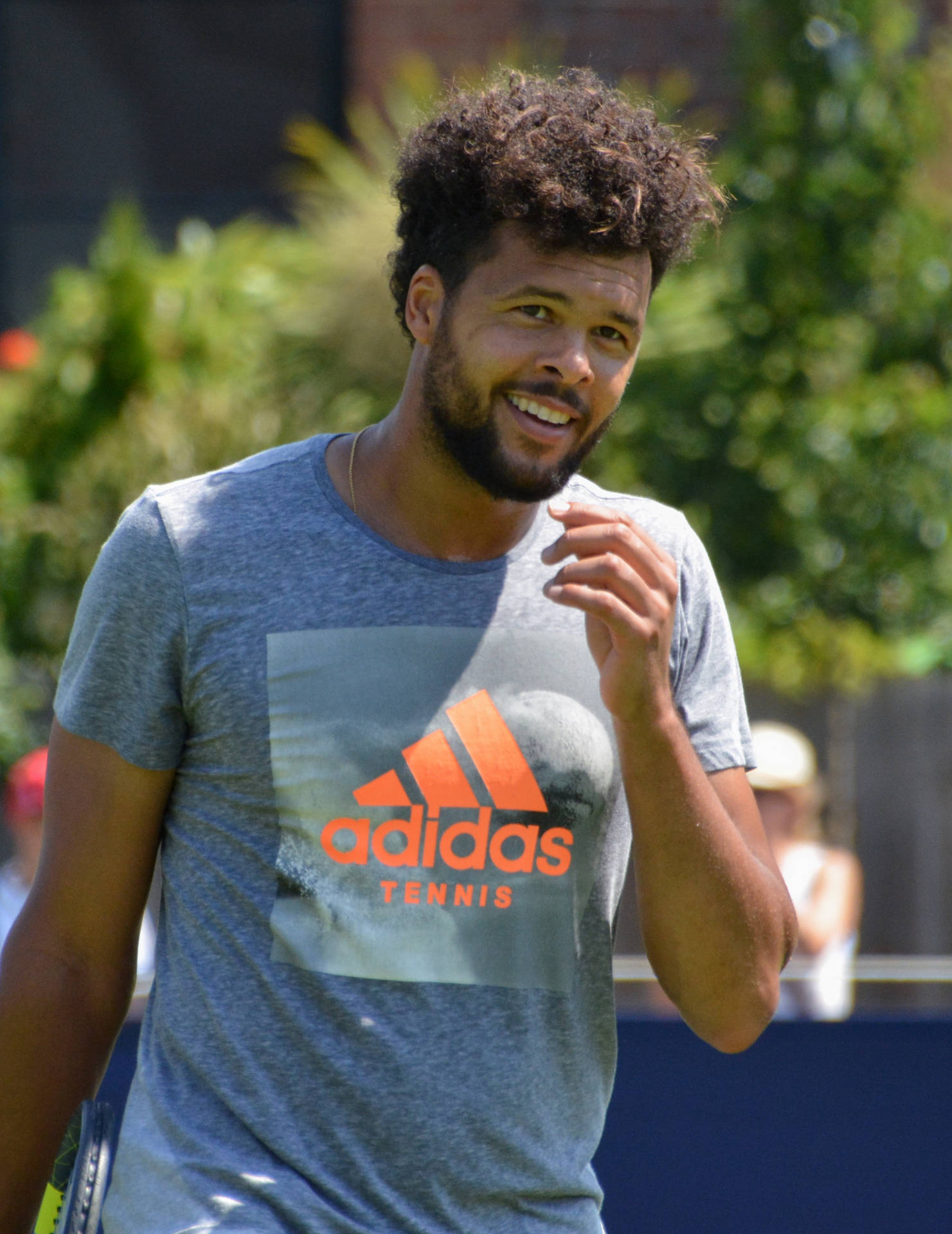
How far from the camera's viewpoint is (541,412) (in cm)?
195

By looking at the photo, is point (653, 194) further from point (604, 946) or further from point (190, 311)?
point (190, 311)

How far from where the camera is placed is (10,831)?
716 cm

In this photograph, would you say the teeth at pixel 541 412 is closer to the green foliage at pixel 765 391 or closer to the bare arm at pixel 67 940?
the bare arm at pixel 67 940

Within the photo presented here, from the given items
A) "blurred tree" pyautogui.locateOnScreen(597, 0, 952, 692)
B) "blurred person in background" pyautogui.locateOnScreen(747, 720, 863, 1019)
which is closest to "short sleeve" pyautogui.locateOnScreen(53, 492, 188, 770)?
"blurred person in background" pyautogui.locateOnScreen(747, 720, 863, 1019)

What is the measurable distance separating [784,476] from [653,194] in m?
5.22

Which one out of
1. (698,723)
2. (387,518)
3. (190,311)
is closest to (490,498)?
(387,518)

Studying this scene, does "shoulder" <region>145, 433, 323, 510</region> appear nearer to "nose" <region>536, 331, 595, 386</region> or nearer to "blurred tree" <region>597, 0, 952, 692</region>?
"nose" <region>536, 331, 595, 386</region>

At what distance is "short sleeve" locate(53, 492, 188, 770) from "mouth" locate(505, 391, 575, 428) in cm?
44

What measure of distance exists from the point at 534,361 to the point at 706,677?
1.45ft

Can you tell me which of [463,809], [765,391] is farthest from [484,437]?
[765,391]

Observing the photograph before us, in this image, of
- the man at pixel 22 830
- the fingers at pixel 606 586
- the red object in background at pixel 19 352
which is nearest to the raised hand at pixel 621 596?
the fingers at pixel 606 586

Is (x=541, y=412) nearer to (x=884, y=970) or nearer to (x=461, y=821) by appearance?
(x=461, y=821)

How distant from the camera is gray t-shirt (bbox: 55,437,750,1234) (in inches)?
71.1

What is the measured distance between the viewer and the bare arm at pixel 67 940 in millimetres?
1917
